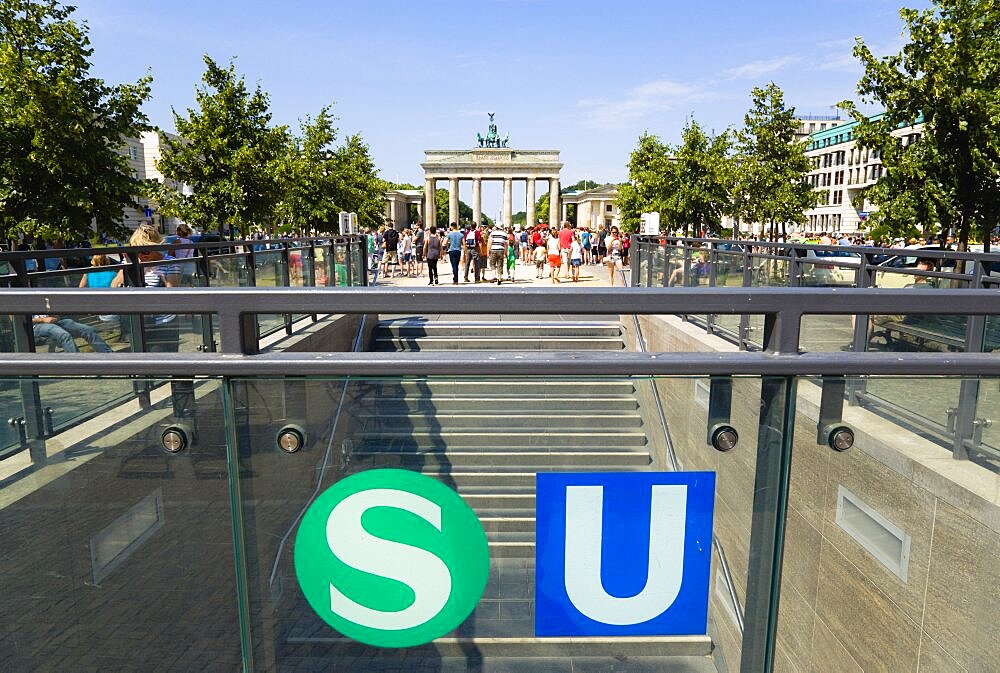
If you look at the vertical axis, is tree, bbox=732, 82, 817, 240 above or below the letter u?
above

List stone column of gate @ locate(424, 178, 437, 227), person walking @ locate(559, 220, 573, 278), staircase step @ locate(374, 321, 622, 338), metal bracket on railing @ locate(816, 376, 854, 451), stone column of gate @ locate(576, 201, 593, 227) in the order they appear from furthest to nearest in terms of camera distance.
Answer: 1. stone column of gate @ locate(576, 201, 593, 227)
2. stone column of gate @ locate(424, 178, 437, 227)
3. person walking @ locate(559, 220, 573, 278)
4. staircase step @ locate(374, 321, 622, 338)
5. metal bracket on railing @ locate(816, 376, 854, 451)

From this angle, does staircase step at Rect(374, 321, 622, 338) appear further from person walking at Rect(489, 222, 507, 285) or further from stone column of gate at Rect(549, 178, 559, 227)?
stone column of gate at Rect(549, 178, 559, 227)

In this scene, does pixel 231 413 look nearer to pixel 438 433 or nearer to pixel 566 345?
pixel 438 433

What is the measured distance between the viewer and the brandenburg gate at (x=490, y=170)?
104 m

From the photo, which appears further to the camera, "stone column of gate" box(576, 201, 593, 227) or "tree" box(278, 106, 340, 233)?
"stone column of gate" box(576, 201, 593, 227)

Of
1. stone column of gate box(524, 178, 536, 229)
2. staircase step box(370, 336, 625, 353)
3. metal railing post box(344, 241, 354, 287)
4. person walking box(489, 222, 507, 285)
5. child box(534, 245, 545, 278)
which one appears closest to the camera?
staircase step box(370, 336, 625, 353)

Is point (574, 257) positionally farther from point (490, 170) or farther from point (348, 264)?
point (490, 170)

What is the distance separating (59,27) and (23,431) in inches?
761

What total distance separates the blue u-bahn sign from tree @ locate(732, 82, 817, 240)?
1121 inches

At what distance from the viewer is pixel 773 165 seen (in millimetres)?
28406

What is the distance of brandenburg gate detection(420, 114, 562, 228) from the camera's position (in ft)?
341

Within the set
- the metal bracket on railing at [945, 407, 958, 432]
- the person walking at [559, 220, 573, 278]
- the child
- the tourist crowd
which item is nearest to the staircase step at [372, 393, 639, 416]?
the metal bracket on railing at [945, 407, 958, 432]

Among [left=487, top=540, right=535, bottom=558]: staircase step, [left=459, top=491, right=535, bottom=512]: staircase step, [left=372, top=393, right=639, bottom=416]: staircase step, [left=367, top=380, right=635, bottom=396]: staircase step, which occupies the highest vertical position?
[left=367, top=380, right=635, bottom=396]: staircase step

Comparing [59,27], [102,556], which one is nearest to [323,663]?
[102,556]
